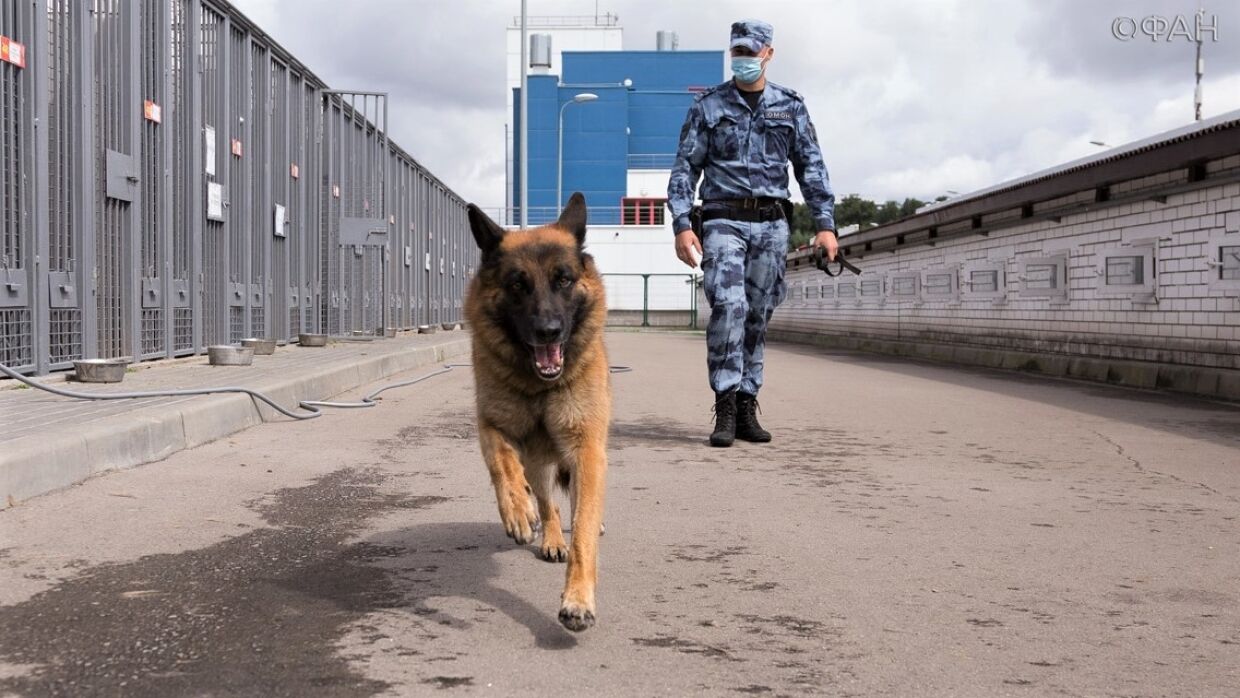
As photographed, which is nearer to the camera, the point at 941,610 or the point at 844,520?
the point at 941,610

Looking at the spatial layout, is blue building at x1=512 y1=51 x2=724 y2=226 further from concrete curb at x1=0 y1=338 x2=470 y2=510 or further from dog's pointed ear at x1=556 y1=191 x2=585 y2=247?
dog's pointed ear at x1=556 y1=191 x2=585 y2=247

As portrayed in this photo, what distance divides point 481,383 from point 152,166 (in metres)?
8.83

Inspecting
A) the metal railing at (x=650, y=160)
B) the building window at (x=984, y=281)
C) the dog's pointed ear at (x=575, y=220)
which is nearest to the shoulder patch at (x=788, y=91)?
the dog's pointed ear at (x=575, y=220)

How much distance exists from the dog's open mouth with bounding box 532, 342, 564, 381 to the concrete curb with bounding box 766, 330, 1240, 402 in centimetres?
1052

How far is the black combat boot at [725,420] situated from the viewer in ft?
25.9

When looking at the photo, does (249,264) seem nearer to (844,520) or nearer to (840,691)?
(844,520)

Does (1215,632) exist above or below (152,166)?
below

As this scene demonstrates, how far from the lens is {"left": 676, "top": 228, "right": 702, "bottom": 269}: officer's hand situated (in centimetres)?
784

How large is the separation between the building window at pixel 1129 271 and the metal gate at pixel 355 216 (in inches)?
421

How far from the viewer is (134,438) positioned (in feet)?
22.2

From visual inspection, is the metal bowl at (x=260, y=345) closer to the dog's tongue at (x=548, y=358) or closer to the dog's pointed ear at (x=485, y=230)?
the dog's pointed ear at (x=485, y=230)

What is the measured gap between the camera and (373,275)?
80.0 ft

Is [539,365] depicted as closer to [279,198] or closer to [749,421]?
[749,421]

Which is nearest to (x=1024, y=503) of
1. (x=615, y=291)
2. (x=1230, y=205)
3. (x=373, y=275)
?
(x=1230, y=205)
